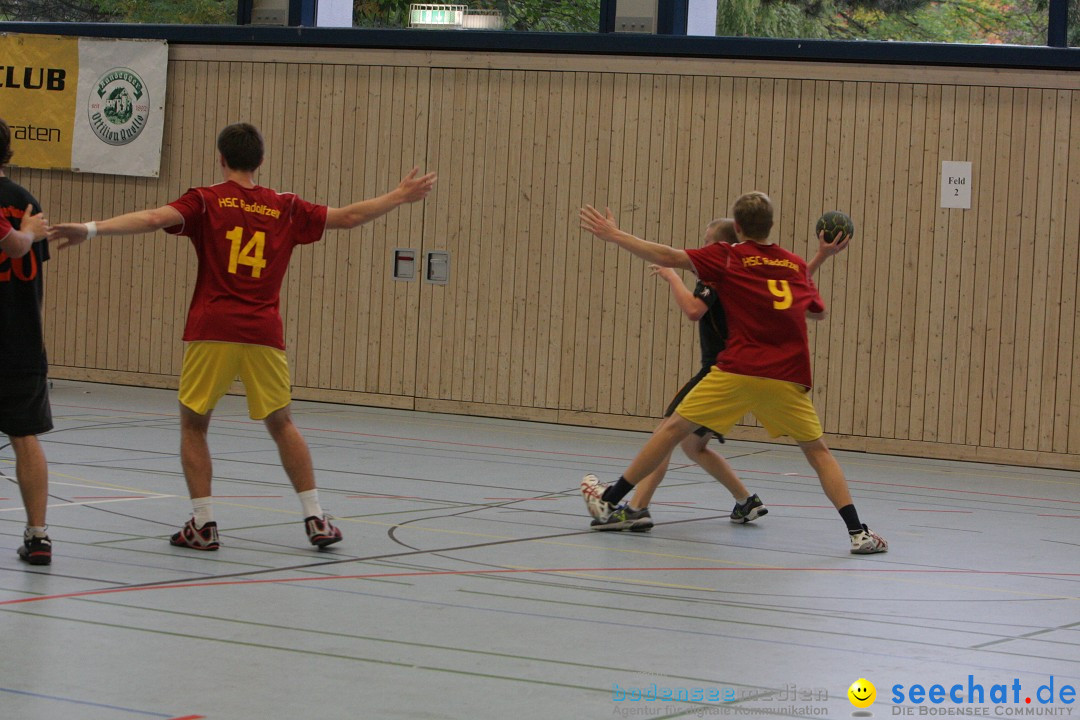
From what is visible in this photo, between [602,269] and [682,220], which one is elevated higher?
[682,220]

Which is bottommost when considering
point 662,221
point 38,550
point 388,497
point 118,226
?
point 388,497

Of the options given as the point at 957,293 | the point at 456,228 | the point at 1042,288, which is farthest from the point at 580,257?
the point at 1042,288

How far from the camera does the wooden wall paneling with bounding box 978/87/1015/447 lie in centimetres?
1141

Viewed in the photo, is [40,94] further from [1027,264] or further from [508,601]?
[508,601]

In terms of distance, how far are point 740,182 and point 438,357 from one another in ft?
11.1

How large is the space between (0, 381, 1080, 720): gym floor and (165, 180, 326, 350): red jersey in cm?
100

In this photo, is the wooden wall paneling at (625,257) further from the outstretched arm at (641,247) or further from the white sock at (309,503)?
the white sock at (309,503)

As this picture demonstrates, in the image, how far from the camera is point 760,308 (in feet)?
21.5

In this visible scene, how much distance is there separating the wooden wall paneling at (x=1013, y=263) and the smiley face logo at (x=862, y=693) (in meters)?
7.94

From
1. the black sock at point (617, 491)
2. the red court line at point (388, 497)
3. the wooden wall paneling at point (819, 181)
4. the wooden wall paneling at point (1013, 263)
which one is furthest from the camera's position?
the wooden wall paneling at point (819, 181)

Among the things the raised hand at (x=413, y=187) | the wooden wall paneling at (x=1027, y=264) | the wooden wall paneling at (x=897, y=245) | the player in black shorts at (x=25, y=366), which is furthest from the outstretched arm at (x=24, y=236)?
the wooden wall paneling at (x=1027, y=264)

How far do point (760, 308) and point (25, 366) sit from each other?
3.35m

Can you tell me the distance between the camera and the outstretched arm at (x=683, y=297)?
666 centimetres

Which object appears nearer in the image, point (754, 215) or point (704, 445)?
point (754, 215)
